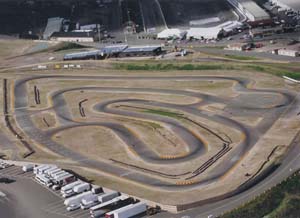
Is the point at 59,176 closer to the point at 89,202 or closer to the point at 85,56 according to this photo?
the point at 89,202

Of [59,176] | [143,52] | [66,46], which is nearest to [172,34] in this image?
[143,52]

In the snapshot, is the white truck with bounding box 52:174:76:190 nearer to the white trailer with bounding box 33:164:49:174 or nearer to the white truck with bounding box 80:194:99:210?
the white trailer with bounding box 33:164:49:174

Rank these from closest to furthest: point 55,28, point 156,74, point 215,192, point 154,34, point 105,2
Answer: point 215,192 → point 156,74 → point 154,34 → point 55,28 → point 105,2

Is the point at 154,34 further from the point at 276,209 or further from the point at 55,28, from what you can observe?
the point at 276,209

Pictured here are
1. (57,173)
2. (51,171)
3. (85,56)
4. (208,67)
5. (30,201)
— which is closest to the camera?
(30,201)

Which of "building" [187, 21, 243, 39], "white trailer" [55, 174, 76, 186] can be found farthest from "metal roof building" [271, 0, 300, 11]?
"white trailer" [55, 174, 76, 186]

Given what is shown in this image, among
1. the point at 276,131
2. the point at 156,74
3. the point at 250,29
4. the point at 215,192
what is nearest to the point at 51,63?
the point at 156,74
